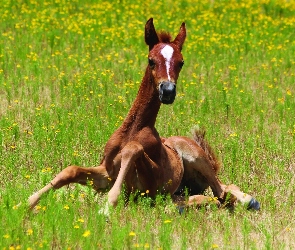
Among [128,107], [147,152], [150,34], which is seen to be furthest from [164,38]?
[128,107]

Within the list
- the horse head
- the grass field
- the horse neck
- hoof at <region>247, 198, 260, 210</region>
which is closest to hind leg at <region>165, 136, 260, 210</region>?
the grass field

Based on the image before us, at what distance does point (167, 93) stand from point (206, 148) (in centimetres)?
191

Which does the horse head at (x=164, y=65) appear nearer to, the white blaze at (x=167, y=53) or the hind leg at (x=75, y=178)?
the white blaze at (x=167, y=53)

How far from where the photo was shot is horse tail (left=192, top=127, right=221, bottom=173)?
9141mm

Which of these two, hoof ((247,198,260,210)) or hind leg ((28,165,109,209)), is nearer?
hind leg ((28,165,109,209))

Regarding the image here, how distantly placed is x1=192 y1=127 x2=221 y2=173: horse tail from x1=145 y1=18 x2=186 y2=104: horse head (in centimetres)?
144

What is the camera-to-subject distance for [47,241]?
20.8 feet

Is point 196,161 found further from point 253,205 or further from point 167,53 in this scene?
point 167,53

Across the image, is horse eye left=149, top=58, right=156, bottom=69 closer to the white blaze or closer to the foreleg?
the white blaze

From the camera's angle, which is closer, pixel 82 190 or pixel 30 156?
pixel 82 190

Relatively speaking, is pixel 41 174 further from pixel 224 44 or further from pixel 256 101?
pixel 224 44

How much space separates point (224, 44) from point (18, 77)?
15.1ft

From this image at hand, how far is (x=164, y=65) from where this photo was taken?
7668 mm

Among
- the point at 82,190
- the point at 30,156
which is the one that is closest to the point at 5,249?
the point at 82,190
